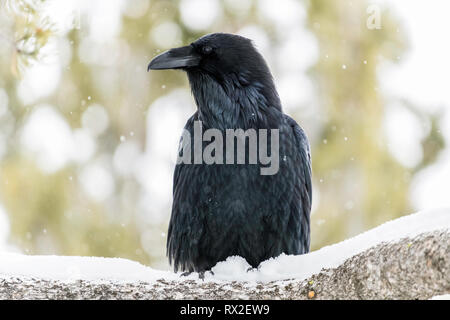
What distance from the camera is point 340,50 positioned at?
10570 mm

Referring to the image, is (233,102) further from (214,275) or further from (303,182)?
Result: (214,275)

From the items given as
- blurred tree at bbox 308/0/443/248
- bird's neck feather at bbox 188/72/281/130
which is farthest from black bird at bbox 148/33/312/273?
blurred tree at bbox 308/0/443/248

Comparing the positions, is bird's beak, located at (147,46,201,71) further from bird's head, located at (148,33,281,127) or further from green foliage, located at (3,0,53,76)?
green foliage, located at (3,0,53,76)

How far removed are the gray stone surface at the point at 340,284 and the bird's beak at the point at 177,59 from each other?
1831 mm

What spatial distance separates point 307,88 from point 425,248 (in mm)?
8056

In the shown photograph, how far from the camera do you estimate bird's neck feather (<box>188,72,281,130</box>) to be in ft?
16.2

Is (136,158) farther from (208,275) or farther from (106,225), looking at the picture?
(208,275)

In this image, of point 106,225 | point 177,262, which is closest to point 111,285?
point 177,262

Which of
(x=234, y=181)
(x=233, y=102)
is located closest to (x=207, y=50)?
(x=233, y=102)

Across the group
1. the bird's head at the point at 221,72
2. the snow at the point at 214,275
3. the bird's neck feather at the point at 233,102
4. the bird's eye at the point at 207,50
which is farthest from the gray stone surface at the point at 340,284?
the bird's eye at the point at 207,50

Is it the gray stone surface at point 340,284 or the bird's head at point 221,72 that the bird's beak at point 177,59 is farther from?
the gray stone surface at point 340,284

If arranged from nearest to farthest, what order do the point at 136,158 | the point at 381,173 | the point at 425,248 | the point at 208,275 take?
the point at 425,248 < the point at 208,275 < the point at 381,173 < the point at 136,158

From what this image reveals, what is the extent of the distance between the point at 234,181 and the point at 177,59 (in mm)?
1099

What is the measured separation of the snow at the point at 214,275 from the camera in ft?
11.6
